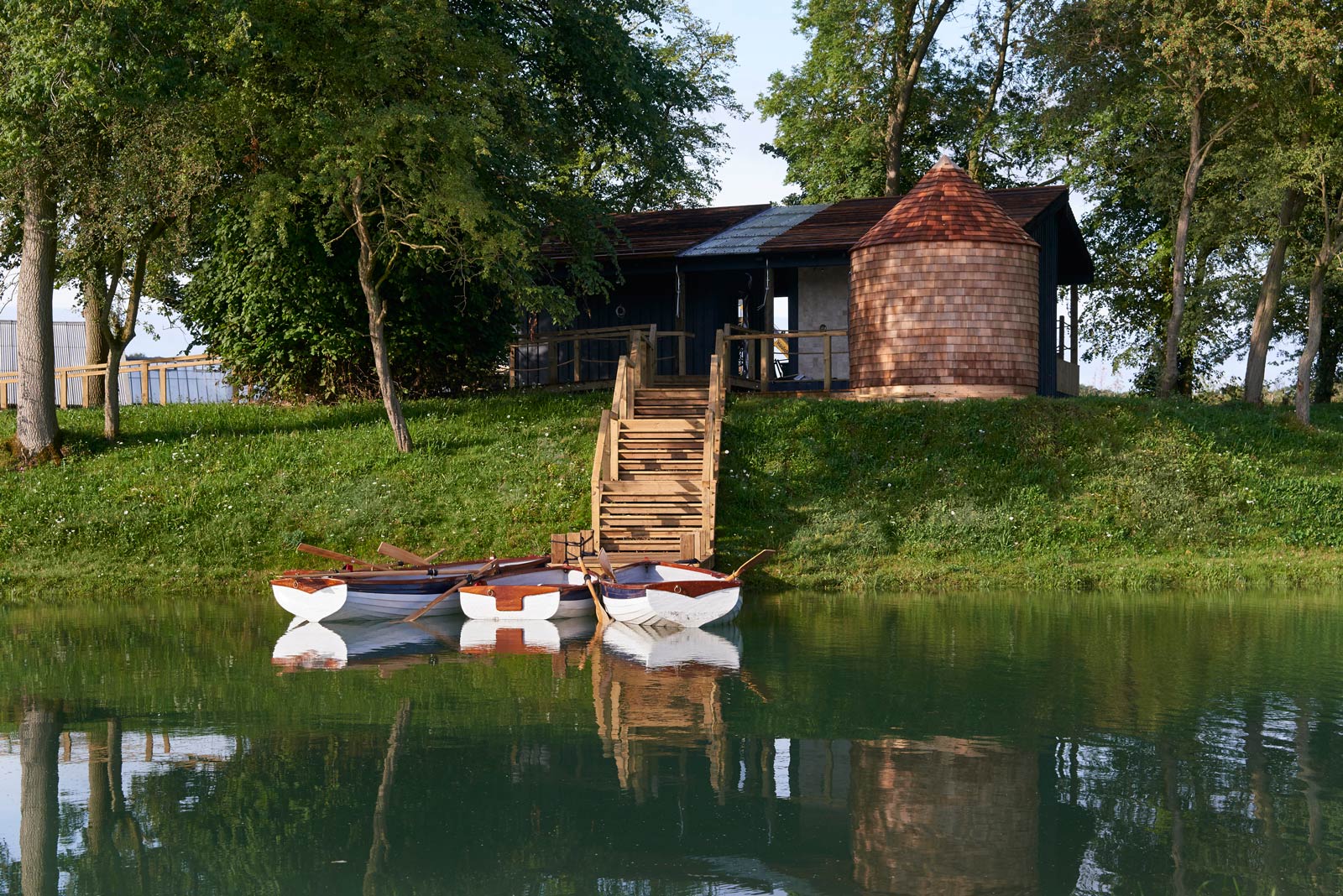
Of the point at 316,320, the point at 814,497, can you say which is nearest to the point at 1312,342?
the point at 814,497

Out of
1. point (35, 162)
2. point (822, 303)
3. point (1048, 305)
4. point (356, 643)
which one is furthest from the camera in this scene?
point (822, 303)

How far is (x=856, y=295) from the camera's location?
1107 inches

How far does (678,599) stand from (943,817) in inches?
337

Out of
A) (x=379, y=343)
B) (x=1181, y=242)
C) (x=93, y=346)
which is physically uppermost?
(x=1181, y=242)

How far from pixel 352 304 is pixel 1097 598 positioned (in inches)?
676

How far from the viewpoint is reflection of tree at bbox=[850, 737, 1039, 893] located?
7703mm

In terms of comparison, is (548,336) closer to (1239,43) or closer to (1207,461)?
(1207,461)

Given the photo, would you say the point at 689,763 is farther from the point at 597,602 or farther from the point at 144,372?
the point at 144,372

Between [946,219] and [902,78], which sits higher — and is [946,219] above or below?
below

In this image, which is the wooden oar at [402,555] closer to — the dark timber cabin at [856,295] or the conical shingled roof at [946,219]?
the dark timber cabin at [856,295]

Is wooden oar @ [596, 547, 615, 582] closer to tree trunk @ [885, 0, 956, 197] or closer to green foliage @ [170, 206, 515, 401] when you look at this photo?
green foliage @ [170, 206, 515, 401]

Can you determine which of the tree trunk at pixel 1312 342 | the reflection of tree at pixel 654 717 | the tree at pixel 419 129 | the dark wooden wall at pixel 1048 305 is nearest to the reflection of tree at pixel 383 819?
the reflection of tree at pixel 654 717

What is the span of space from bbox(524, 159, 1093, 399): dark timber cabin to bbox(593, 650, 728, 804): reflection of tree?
14034 millimetres

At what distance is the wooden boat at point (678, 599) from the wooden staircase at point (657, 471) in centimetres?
246
